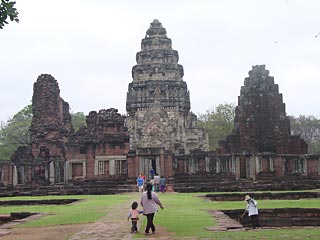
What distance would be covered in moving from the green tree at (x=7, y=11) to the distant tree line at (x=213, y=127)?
186 ft

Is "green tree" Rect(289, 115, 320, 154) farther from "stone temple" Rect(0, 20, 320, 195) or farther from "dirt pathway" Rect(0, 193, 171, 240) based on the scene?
"dirt pathway" Rect(0, 193, 171, 240)

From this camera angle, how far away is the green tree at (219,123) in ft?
230

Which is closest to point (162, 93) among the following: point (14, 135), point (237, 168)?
point (14, 135)

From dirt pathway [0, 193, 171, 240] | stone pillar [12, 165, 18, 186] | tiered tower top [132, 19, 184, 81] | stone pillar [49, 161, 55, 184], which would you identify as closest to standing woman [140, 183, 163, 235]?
dirt pathway [0, 193, 171, 240]

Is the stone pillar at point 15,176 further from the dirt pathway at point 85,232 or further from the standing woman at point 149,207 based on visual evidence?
the standing woman at point 149,207

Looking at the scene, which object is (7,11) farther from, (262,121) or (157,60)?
(157,60)

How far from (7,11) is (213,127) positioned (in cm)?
6212

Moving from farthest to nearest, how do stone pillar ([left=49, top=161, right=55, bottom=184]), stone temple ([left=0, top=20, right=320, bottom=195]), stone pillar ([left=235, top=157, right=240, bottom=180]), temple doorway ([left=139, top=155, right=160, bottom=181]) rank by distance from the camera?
stone pillar ([left=49, top=161, right=55, bottom=184]) < temple doorway ([left=139, top=155, right=160, bottom=181]) < stone pillar ([left=235, top=157, right=240, bottom=180]) < stone temple ([left=0, top=20, right=320, bottom=195])

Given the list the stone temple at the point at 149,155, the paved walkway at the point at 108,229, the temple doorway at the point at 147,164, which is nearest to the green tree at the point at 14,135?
the stone temple at the point at 149,155

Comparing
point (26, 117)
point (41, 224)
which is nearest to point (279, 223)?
point (41, 224)

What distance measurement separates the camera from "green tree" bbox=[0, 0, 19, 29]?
9.71 meters

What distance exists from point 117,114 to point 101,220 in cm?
2901

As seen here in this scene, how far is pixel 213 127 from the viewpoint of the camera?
233 ft

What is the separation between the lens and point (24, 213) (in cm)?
1730
